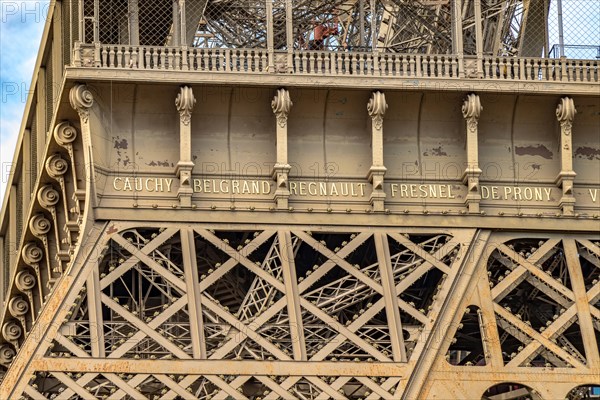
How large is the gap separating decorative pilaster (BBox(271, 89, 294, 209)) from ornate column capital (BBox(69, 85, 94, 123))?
→ 11.7 ft

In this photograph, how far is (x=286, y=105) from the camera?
48.4m

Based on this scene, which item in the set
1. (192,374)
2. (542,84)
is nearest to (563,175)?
(542,84)

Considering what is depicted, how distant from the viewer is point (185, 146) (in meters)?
48.2

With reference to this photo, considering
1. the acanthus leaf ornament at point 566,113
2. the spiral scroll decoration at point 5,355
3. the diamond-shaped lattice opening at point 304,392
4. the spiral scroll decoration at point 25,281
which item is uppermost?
the acanthus leaf ornament at point 566,113

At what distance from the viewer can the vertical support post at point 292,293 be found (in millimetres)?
46719

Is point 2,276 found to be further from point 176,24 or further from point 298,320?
point 298,320

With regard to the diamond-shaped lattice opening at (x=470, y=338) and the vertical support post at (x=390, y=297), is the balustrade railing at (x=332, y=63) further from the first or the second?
the diamond-shaped lattice opening at (x=470, y=338)

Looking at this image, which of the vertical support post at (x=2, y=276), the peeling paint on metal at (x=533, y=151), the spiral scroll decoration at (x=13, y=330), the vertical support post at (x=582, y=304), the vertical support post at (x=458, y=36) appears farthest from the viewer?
the vertical support post at (x=2, y=276)

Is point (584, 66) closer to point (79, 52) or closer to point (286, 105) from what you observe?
point (286, 105)

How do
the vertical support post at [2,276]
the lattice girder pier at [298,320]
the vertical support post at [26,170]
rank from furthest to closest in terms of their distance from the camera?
the vertical support post at [2,276] → the vertical support post at [26,170] → the lattice girder pier at [298,320]

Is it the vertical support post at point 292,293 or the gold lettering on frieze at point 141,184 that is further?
the gold lettering on frieze at point 141,184

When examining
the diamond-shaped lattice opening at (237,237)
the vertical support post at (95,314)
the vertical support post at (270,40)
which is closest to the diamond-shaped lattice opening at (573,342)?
the diamond-shaped lattice opening at (237,237)

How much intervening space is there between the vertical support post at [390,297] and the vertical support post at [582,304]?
3.56 m

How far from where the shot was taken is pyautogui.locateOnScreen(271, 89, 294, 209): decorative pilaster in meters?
48.1
